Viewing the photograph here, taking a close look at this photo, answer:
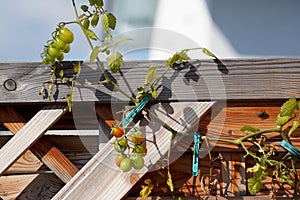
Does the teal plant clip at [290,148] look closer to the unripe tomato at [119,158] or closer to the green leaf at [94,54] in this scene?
the unripe tomato at [119,158]

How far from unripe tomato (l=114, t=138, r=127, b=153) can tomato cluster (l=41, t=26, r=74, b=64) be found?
26cm

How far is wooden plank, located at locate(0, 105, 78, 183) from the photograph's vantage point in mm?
1474

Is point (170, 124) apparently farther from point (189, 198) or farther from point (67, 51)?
point (67, 51)

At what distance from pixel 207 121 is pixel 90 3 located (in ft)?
1.38

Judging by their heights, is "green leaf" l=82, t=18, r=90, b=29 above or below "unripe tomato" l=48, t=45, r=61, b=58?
above

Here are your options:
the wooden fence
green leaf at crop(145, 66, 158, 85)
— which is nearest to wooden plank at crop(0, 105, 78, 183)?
the wooden fence

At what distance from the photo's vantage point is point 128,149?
1.34 m

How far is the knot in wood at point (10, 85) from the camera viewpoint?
1.42 m

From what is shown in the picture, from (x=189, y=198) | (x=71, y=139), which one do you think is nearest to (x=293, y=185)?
(x=189, y=198)

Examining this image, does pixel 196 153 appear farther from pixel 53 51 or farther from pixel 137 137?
pixel 53 51

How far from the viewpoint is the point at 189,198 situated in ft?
4.58

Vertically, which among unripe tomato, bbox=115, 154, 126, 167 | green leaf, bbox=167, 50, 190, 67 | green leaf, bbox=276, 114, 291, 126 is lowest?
green leaf, bbox=276, 114, 291, 126

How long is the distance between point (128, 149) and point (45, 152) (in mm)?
276

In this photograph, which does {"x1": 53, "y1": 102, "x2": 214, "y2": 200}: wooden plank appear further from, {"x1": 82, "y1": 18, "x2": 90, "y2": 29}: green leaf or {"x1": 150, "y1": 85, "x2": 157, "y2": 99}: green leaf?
{"x1": 82, "y1": 18, "x2": 90, "y2": 29}: green leaf
